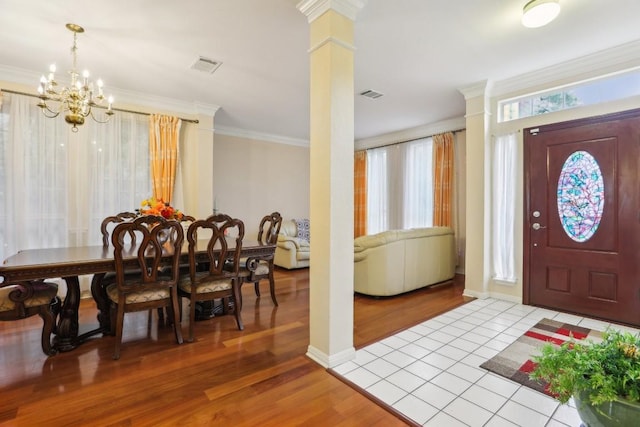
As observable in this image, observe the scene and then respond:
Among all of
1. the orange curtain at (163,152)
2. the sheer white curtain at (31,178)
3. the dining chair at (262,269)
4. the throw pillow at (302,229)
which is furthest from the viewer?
the throw pillow at (302,229)

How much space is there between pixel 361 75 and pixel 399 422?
3398 mm

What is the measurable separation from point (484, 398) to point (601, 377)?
116 centimetres

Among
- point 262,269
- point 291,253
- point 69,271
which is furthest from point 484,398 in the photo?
point 291,253

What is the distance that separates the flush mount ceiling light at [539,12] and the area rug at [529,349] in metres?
2.22

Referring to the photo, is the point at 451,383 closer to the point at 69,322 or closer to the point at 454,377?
the point at 454,377

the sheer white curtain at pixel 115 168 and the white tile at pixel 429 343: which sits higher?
the sheer white curtain at pixel 115 168

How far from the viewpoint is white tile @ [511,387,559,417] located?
1.77 meters

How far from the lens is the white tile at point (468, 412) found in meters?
1.67

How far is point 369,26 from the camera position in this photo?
8.64 feet

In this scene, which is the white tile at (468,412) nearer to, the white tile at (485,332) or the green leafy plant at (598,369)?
the green leafy plant at (598,369)

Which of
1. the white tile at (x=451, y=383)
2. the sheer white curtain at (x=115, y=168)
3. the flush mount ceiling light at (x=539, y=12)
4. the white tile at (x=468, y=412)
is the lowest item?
the white tile at (x=468, y=412)

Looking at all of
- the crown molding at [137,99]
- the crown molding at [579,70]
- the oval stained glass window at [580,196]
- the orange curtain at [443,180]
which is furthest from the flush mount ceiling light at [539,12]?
the crown molding at [137,99]

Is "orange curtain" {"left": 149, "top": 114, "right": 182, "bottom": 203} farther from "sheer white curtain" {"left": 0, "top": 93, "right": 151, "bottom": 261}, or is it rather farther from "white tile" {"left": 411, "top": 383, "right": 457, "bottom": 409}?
"white tile" {"left": 411, "top": 383, "right": 457, "bottom": 409}

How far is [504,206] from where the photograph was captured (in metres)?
3.85
